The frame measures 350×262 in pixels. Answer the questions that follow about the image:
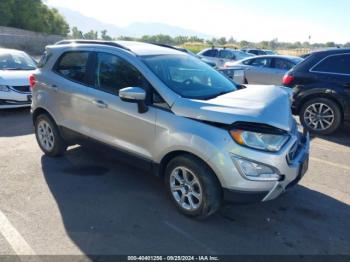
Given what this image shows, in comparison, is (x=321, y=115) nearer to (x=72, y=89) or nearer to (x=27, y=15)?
(x=72, y=89)

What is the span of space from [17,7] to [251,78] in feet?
183

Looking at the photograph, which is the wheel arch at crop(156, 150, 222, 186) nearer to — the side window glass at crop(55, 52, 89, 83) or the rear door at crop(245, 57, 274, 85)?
the side window glass at crop(55, 52, 89, 83)

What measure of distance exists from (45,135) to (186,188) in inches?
111

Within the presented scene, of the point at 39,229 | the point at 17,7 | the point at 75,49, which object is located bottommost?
the point at 39,229

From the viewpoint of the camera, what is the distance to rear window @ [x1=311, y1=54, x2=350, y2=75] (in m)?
6.62

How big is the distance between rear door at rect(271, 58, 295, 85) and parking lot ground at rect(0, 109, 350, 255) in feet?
22.3

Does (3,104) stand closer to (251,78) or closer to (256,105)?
(256,105)

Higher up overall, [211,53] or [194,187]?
[211,53]

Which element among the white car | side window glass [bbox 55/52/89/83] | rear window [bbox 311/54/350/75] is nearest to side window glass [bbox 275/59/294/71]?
rear window [bbox 311/54/350/75]

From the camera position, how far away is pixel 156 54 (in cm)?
412

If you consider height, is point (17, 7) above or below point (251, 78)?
above

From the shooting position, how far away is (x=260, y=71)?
11766 mm

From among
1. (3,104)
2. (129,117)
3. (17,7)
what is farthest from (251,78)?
(17,7)

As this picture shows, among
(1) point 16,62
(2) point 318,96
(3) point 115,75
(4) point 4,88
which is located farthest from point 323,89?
(1) point 16,62
